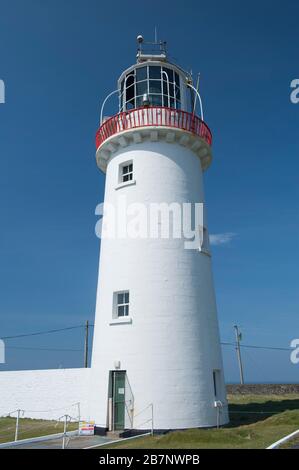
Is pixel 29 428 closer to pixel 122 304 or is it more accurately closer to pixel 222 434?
pixel 122 304

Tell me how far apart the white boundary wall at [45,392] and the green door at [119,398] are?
12.4 feet

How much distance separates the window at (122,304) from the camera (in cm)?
1487

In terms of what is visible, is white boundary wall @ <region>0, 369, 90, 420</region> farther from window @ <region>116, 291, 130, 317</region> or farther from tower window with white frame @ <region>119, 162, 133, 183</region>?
tower window with white frame @ <region>119, 162, 133, 183</region>

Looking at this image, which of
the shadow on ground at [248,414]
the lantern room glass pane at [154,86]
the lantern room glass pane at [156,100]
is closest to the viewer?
the shadow on ground at [248,414]

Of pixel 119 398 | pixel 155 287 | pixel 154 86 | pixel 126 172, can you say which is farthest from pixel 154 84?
pixel 119 398

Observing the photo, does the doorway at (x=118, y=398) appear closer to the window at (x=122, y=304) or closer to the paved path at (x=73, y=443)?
the paved path at (x=73, y=443)

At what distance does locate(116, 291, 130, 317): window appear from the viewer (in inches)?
585

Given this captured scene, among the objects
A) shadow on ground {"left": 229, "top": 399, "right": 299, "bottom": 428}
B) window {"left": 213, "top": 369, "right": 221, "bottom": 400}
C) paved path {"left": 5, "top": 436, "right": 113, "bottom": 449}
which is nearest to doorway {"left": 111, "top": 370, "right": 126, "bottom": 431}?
paved path {"left": 5, "top": 436, "right": 113, "bottom": 449}

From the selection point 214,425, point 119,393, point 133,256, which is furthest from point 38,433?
point 133,256

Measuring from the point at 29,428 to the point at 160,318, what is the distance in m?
7.80

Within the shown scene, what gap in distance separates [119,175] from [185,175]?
2690 millimetres

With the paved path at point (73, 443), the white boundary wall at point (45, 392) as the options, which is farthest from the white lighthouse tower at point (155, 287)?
the white boundary wall at point (45, 392)

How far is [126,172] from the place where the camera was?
667 inches

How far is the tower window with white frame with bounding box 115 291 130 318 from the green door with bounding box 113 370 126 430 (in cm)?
202
